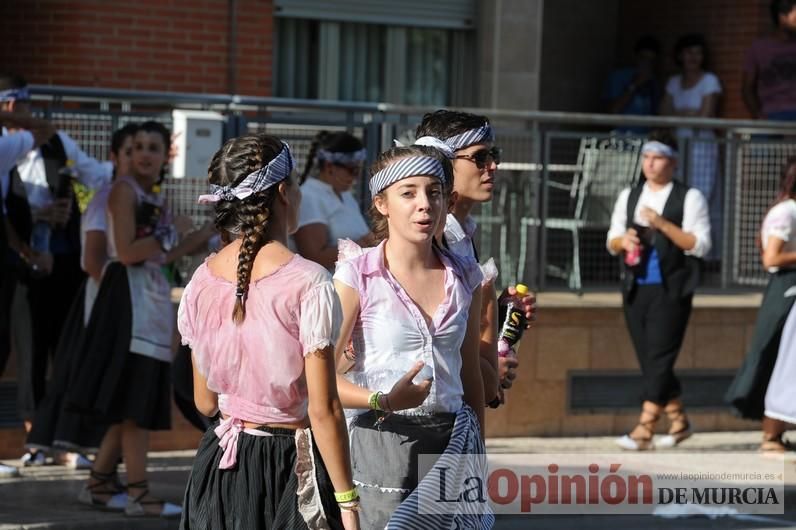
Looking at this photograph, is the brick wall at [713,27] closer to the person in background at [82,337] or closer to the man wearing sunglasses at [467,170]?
the person in background at [82,337]

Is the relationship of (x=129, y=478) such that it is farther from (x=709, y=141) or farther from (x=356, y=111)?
(x=709, y=141)

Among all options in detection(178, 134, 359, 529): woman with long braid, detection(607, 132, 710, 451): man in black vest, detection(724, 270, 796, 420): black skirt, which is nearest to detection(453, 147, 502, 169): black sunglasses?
detection(178, 134, 359, 529): woman with long braid

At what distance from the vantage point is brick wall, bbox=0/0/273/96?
12.2 m

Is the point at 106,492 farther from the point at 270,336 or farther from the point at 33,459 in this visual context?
the point at 270,336

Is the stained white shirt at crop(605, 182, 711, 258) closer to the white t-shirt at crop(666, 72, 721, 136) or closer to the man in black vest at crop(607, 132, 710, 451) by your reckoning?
the man in black vest at crop(607, 132, 710, 451)

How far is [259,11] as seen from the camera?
12.9m

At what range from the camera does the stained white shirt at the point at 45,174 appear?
945 centimetres

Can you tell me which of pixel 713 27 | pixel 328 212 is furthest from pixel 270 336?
pixel 713 27

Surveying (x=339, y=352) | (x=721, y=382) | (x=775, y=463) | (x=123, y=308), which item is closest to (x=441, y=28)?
(x=721, y=382)

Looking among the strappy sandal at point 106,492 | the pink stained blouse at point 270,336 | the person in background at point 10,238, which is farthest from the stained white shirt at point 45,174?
the pink stained blouse at point 270,336

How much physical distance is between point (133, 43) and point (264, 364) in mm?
8193

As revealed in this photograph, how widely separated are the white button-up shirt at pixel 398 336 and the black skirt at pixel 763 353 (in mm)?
5848

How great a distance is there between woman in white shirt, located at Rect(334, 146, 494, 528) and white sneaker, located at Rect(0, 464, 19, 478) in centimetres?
465

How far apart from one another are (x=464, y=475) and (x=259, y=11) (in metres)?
8.45
